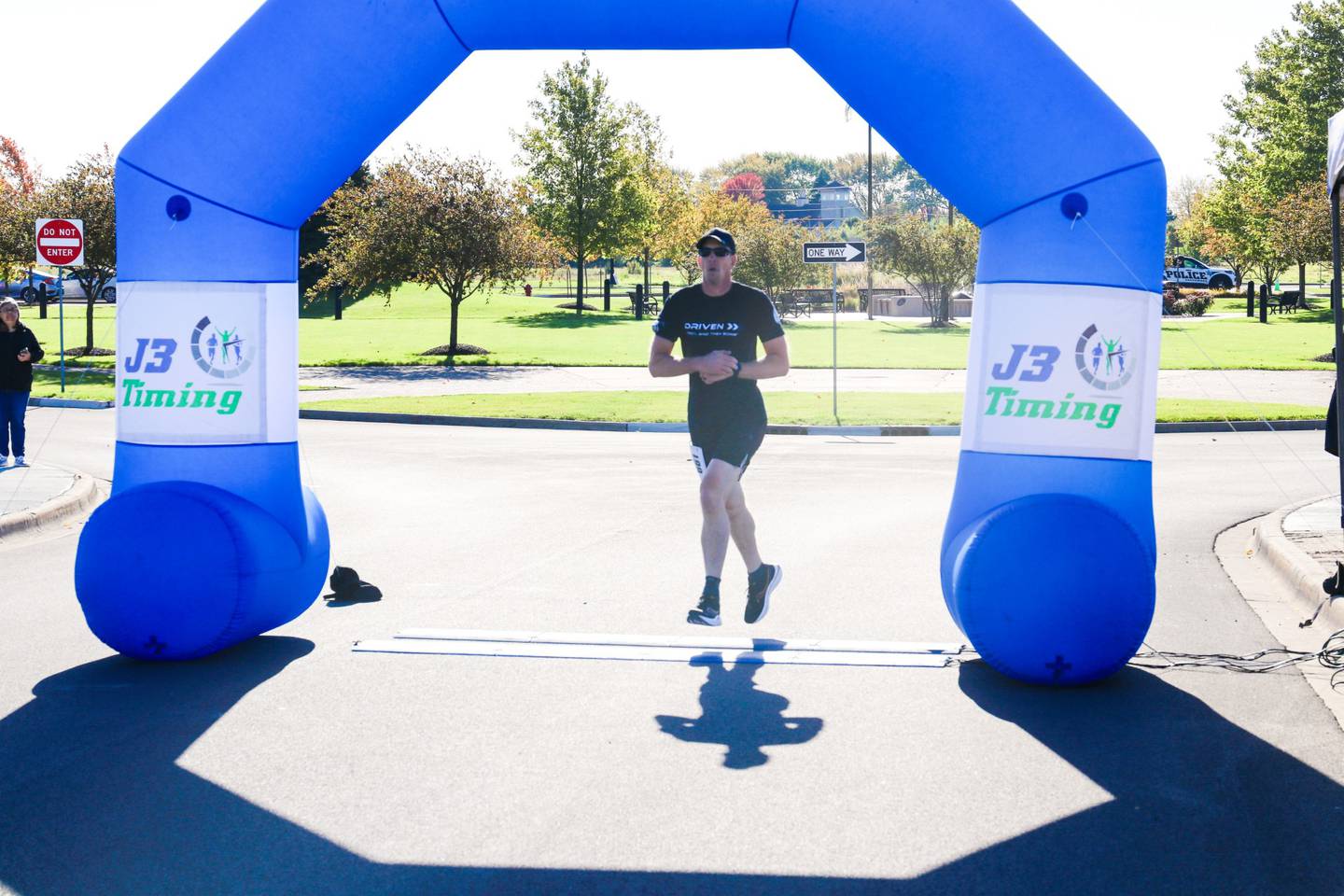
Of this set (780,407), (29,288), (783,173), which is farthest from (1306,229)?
(783,173)

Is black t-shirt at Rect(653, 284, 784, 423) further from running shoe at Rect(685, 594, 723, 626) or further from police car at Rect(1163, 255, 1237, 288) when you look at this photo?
police car at Rect(1163, 255, 1237, 288)

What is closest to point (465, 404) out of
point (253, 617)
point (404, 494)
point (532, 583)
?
point (404, 494)

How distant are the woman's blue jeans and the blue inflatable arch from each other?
8.95m

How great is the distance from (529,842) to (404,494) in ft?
29.3

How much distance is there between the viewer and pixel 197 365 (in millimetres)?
6984

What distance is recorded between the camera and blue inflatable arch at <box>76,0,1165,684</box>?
627 centimetres

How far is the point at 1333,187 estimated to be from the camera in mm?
7805

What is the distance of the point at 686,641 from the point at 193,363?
2.90m

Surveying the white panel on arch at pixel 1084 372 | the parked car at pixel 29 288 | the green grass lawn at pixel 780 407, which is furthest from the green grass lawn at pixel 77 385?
the parked car at pixel 29 288

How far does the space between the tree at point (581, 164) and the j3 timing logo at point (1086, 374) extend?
163ft

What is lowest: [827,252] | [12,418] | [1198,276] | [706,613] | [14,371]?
[706,613]

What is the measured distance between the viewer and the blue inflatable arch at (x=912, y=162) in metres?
6.27

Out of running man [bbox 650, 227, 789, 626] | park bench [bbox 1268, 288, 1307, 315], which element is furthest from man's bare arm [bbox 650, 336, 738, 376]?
park bench [bbox 1268, 288, 1307, 315]

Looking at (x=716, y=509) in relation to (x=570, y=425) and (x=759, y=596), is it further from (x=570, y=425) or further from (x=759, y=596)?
(x=570, y=425)
